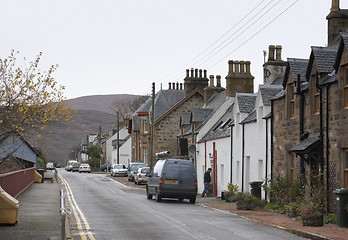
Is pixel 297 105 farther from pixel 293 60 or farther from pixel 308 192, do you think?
pixel 308 192

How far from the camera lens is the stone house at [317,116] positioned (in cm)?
2034

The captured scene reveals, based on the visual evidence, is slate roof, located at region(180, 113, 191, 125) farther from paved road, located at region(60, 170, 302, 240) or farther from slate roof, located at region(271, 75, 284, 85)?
paved road, located at region(60, 170, 302, 240)

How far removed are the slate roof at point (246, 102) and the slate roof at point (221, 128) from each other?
2.56 metres

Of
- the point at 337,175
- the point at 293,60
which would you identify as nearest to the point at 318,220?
the point at 337,175

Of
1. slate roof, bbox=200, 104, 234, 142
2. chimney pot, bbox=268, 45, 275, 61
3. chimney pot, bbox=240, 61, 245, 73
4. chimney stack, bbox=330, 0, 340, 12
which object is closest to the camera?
chimney stack, bbox=330, 0, 340, 12

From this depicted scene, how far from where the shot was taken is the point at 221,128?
39.9 metres

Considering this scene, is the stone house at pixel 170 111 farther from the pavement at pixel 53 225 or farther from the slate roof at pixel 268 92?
the pavement at pixel 53 225

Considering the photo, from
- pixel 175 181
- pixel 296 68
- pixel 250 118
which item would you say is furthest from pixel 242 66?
pixel 296 68

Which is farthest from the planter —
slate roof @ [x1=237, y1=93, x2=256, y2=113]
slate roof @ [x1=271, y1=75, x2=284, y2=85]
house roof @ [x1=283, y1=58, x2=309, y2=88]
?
slate roof @ [x1=271, y1=75, x2=284, y2=85]

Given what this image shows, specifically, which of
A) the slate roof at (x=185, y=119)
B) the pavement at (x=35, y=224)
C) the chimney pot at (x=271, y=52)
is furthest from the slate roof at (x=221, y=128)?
the pavement at (x=35, y=224)

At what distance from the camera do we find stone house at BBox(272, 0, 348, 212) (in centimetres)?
2034

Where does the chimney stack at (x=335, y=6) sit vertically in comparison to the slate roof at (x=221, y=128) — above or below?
above

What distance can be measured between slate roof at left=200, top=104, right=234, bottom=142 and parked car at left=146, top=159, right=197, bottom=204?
7.02 meters

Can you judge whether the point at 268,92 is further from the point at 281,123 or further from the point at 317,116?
the point at 317,116
